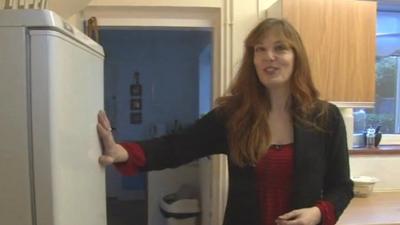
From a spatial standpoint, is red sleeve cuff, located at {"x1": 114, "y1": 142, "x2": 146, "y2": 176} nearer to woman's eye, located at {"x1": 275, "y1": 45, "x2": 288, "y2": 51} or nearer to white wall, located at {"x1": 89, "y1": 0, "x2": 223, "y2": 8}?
woman's eye, located at {"x1": 275, "y1": 45, "x2": 288, "y2": 51}

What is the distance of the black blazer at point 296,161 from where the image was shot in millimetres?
1298

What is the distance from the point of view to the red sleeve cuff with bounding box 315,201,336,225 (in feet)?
4.22

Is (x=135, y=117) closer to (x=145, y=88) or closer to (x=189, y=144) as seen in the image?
(x=145, y=88)

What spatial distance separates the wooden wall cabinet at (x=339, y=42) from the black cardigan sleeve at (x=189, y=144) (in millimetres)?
796

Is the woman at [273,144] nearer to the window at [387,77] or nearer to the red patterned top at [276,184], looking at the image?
the red patterned top at [276,184]

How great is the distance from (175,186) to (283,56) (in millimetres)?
2514

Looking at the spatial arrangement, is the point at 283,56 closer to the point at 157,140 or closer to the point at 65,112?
the point at 157,140

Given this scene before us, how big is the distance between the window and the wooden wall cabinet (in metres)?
0.70

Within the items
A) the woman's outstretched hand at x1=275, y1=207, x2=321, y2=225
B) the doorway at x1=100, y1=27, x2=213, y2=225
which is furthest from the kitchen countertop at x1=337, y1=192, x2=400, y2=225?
the doorway at x1=100, y1=27, x2=213, y2=225

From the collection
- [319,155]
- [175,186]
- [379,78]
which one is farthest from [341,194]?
[175,186]

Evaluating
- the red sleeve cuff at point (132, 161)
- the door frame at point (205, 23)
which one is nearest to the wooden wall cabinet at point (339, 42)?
the door frame at point (205, 23)

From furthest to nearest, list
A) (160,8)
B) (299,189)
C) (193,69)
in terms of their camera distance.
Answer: (193,69), (160,8), (299,189)

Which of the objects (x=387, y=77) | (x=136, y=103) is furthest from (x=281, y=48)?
(x=136, y=103)

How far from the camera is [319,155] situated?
134cm
